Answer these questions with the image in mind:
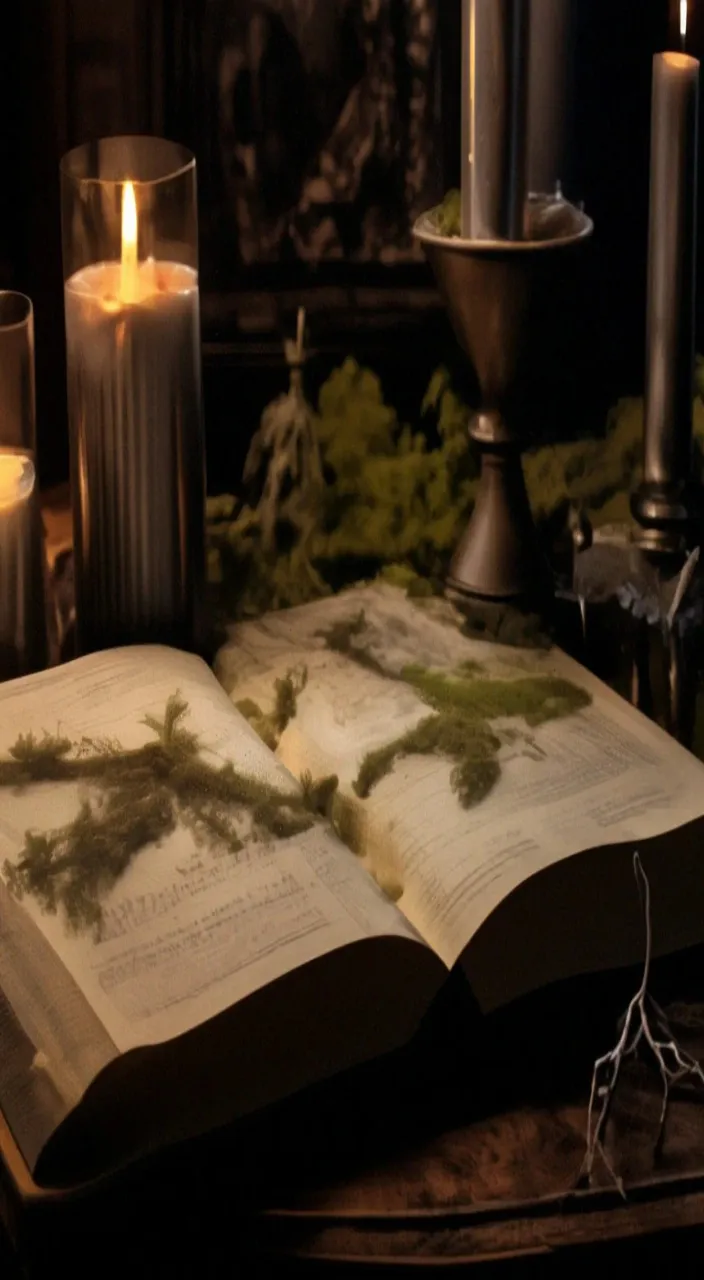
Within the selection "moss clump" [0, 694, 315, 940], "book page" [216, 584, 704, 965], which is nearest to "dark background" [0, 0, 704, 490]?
"book page" [216, 584, 704, 965]

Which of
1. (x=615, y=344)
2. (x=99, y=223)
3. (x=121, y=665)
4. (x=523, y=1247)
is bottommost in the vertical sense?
(x=523, y=1247)

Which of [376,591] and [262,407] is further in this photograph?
[262,407]

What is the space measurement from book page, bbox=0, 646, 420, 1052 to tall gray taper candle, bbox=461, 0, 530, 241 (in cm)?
29

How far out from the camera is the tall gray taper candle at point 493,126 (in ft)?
2.64

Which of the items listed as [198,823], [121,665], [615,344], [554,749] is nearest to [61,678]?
[121,665]

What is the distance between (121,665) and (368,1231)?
355mm

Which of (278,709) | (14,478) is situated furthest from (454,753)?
(14,478)

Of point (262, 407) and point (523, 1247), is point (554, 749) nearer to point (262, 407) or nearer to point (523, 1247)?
point (523, 1247)

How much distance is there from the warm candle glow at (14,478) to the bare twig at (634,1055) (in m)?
0.41

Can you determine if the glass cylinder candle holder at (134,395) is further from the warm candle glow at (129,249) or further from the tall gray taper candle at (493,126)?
the tall gray taper candle at (493,126)

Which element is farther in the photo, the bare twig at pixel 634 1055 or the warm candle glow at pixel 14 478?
the warm candle glow at pixel 14 478

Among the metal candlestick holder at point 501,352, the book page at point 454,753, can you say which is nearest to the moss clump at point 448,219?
the metal candlestick holder at point 501,352

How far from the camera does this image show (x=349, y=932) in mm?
623

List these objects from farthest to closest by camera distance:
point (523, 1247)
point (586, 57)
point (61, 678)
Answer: point (586, 57) → point (61, 678) → point (523, 1247)
